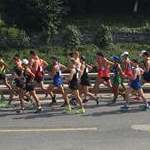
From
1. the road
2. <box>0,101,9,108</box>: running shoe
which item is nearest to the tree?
<box>0,101,9,108</box>: running shoe

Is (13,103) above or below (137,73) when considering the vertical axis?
below

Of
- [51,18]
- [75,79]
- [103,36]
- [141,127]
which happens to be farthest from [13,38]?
[141,127]

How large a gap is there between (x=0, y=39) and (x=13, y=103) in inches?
338

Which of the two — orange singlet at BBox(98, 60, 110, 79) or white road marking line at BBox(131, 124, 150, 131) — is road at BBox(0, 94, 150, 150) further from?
orange singlet at BBox(98, 60, 110, 79)

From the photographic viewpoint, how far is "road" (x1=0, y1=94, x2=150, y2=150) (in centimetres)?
1324

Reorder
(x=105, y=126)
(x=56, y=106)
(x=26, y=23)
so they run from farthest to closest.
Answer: (x=26, y=23) < (x=56, y=106) < (x=105, y=126)

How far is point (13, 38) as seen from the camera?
27047mm

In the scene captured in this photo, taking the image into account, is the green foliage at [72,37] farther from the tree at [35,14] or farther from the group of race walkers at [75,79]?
the group of race walkers at [75,79]

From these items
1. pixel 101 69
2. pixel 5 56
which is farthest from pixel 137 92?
pixel 5 56

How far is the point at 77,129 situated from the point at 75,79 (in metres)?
2.57

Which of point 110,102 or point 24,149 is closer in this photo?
point 24,149

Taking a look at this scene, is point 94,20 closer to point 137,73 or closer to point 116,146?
point 137,73

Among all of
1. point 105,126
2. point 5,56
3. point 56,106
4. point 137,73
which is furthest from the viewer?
point 5,56

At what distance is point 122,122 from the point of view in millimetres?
15547
